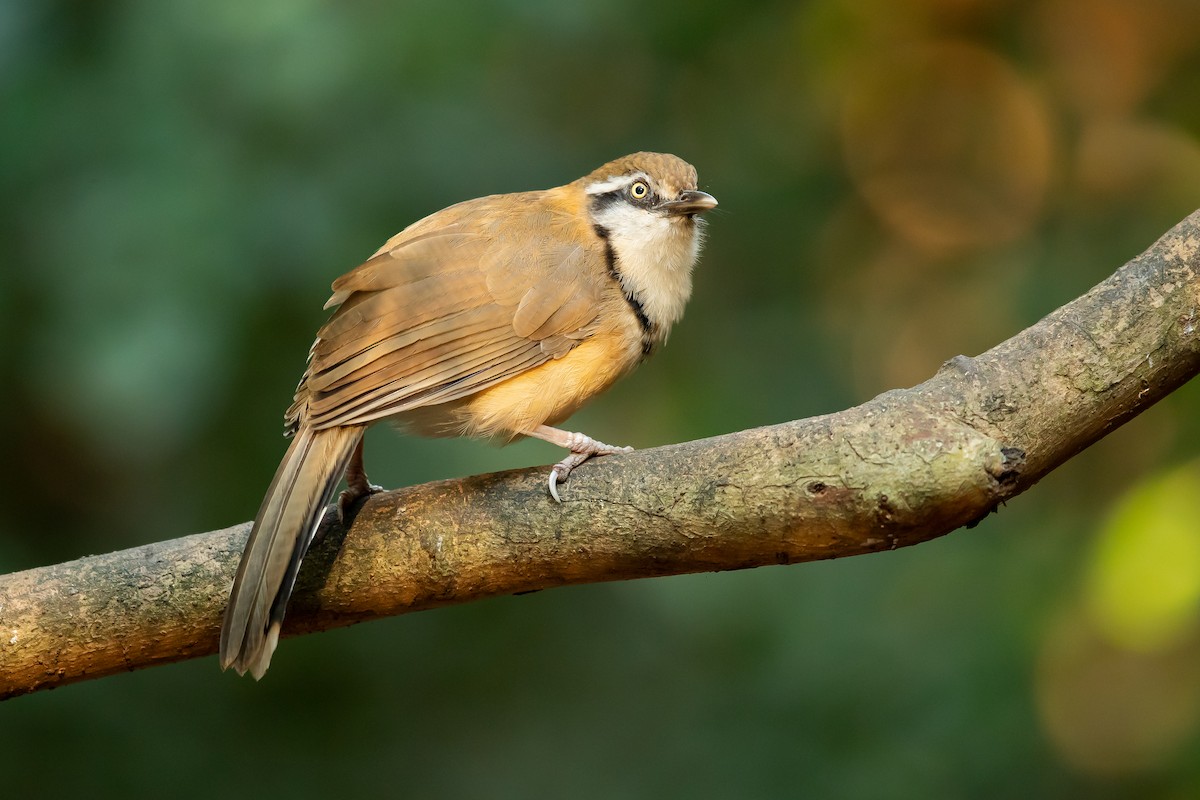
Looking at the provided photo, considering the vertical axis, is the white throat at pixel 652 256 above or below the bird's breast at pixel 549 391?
above

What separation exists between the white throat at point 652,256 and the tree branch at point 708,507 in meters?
0.86

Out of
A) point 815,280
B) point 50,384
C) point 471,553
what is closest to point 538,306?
point 471,553

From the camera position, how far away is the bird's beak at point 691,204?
3.71 m

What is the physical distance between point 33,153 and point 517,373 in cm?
162

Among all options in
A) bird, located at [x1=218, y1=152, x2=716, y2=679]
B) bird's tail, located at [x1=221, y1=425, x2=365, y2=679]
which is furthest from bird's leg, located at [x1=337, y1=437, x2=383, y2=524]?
bird's tail, located at [x1=221, y1=425, x2=365, y2=679]

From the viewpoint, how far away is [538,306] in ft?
10.9

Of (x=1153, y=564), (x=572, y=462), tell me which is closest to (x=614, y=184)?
(x=572, y=462)

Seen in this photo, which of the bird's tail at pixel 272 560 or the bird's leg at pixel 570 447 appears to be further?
the bird's leg at pixel 570 447

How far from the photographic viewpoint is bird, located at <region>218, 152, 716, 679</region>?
2.83 meters

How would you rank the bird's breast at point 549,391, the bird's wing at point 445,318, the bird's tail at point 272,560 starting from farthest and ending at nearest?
the bird's breast at point 549,391
the bird's wing at point 445,318
the bird's tail at point 272,560

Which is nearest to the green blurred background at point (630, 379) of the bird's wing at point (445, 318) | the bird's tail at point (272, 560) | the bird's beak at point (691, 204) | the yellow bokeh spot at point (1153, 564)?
the yellow bokeh spot at point (1153, 564)

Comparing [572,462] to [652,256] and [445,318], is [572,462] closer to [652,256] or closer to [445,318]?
[445,318]

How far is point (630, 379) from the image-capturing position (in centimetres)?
492

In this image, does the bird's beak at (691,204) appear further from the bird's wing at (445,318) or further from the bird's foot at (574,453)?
the bird's foot at (574,453)
